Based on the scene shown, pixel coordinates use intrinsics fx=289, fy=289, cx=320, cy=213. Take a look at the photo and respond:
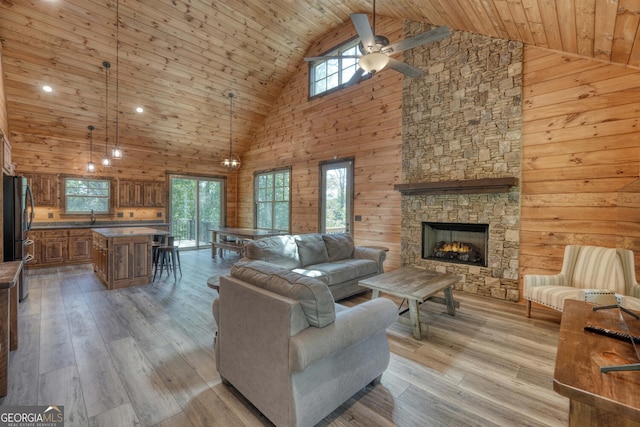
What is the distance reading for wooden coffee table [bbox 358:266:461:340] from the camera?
294 centimetres

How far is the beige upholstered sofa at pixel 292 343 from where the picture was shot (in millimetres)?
1589

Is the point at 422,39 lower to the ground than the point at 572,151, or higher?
higher

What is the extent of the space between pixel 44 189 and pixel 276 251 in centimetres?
625

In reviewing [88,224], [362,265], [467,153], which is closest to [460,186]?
[467,153]

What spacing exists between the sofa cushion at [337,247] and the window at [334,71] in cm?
345


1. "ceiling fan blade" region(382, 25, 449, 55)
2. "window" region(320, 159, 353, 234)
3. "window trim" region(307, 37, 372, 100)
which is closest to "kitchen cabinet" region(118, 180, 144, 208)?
"window" region(320, 159, 353, 234)

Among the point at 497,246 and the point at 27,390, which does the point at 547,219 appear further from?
the point at 27,390

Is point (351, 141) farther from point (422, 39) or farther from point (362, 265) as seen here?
point (422, 39)

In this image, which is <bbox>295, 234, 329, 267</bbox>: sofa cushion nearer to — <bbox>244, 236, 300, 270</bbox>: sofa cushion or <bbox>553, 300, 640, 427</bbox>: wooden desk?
<bbox>244, 236, 300, 270</bbox>: sofa cushion

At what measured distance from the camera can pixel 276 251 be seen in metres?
3.80

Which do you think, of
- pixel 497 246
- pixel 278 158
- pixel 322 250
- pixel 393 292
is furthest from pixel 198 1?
pixel 497 246

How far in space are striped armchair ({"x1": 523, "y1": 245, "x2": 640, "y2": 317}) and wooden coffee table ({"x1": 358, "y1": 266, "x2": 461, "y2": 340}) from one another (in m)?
0.89

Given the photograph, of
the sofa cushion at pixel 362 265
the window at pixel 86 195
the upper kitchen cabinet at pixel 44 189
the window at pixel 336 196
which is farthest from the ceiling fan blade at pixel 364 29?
the upper kitchen cabinet at pixel 44 189

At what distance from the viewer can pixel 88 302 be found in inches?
158
